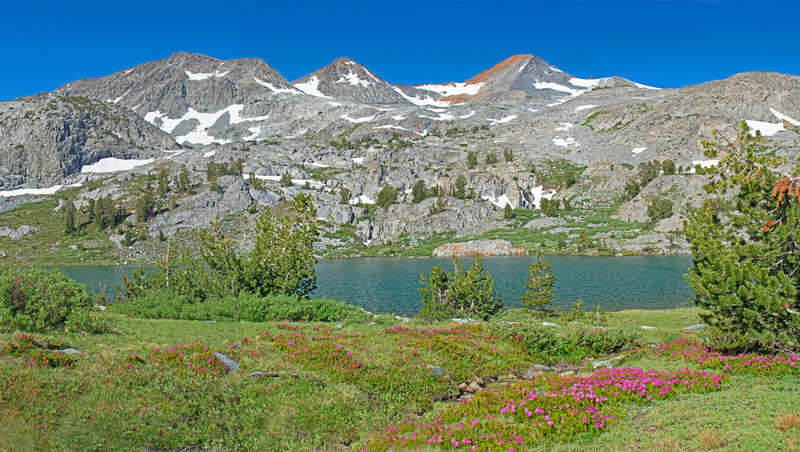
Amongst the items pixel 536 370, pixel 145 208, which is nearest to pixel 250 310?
pixel 536 370

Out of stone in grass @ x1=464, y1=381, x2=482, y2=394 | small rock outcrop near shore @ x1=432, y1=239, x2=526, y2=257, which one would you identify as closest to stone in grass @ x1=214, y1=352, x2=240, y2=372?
stone in grass @ x1=464, y1=381, x2=482, y2=394

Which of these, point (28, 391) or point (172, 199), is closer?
point (28, 391)

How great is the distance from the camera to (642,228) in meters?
153

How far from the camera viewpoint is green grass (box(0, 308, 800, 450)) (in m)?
9.52

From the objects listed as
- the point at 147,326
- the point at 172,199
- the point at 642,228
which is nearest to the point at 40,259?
the point at 172,199

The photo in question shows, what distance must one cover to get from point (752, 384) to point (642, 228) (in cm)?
15834

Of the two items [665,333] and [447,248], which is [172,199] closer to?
[447,248]

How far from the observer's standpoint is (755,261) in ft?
53.3

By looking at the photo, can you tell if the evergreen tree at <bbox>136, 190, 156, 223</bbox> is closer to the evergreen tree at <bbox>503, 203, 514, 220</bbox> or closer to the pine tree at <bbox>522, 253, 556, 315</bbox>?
the evergreen tree at <bbox>503, 203, 514, 220</bbox>

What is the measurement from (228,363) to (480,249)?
5502 inches

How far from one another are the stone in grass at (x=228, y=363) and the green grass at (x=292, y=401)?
412 millimetres

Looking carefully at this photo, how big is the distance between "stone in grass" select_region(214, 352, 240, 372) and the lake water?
36.9 m

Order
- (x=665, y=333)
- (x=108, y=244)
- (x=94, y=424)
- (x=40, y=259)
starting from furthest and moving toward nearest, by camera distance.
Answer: (x=108, y=244) < (x=40, y=259) < (x=665, y=333) < (x=94, y=424)

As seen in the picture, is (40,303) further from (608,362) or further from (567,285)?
(567,285)
